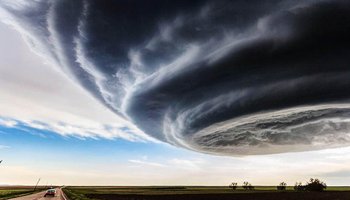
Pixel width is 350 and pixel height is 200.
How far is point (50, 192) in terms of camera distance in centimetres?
5753

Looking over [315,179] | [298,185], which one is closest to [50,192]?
[315,179]

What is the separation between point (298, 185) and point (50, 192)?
5819 inches

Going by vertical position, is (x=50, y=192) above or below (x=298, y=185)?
below

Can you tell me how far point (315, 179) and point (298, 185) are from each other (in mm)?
21248

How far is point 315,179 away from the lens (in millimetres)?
157250

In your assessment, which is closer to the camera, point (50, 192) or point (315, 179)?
point (50, 192)

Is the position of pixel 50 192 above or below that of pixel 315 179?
Result: below

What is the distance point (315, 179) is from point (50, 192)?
131 metres

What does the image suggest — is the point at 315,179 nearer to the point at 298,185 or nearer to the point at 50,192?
the point at 298,185

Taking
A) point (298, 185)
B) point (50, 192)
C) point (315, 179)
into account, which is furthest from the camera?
point (298, 185)

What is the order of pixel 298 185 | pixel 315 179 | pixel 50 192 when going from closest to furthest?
pixel 50 192 < pixel 315 179 < pixel 298 185

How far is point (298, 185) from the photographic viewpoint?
17712cm
